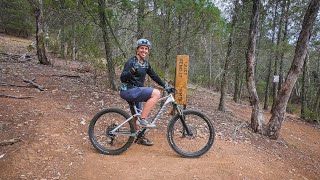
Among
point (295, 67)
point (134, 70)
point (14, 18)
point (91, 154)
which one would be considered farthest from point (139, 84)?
point (14, 18)

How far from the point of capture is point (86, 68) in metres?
13.1

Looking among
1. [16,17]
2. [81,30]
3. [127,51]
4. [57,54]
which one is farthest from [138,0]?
[16,17]

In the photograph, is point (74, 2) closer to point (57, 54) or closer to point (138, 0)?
point (138, 0)

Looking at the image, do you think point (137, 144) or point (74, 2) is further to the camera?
point (74, 2)

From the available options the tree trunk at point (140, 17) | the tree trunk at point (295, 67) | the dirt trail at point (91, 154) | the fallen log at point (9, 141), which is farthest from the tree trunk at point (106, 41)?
the tree trunk at point (295, 67)

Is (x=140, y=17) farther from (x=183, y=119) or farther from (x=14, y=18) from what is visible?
(x=14, y=18)

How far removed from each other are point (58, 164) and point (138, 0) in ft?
19.0

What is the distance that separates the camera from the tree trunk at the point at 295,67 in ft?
23.8

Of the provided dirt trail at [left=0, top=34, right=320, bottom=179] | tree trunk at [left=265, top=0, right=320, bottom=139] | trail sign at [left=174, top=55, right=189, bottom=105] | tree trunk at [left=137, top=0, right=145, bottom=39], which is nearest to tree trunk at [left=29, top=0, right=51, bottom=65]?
dirt trail at [left=0, top=34, right=320, bottom=179]

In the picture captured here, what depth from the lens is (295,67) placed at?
7.61 meters

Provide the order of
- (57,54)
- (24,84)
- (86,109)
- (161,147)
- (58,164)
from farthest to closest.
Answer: (57,54), (24,84), (86,109), (161,147), (58,164)

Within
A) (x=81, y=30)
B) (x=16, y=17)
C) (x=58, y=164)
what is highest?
(x=16, y=17)

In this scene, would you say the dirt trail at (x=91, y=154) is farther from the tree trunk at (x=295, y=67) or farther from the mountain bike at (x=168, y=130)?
the tree trunk at (x=295, y=67)

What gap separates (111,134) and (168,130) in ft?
3.39
